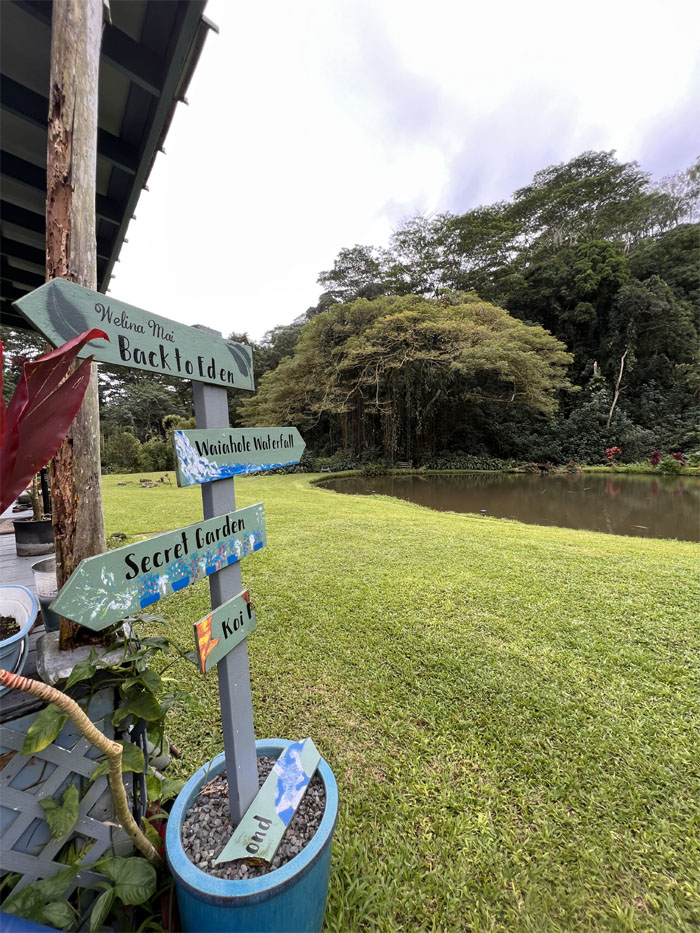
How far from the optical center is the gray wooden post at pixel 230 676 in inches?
33.2

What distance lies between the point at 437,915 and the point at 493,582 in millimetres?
2012

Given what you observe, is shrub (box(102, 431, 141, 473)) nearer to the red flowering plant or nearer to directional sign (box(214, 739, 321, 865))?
→ directional sign (box(214, 739, 321, 865))

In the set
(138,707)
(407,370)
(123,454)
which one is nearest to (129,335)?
(138,707)

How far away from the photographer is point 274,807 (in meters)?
A: 0.89

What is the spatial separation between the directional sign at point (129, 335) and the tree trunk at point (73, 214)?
0.48 metres

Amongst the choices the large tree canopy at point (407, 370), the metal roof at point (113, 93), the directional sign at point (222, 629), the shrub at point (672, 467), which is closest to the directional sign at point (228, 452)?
the directional sign at point (222, 629)

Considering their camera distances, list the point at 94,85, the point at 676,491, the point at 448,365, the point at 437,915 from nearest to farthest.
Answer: the point at 437,915 < the point at 94,85 < the point at 676,491 < the point at 448,365

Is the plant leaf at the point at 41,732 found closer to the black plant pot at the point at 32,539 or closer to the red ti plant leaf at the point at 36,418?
the red ti plant leaf at the point at 36,418

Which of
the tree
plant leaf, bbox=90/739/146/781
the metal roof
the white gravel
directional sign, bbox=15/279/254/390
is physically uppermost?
the tree

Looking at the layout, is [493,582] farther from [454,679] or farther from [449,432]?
[449,432]

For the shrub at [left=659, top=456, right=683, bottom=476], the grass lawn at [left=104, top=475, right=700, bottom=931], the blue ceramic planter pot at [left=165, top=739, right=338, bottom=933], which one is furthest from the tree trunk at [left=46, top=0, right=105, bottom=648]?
the shrub at [left=659, top=456, right=683, bottom=476]

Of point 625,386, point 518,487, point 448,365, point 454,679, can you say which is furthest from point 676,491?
point 454,679

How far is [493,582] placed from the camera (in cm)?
279

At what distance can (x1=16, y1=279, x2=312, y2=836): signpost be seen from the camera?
23.0 inches
